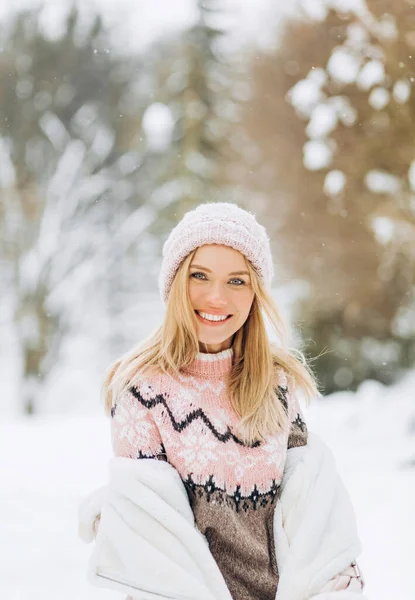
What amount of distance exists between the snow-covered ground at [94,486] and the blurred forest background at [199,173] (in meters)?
0.65

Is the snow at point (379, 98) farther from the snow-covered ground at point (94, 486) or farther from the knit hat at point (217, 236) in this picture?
the knit hat at point (217, 236)

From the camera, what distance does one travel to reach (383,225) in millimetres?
3416

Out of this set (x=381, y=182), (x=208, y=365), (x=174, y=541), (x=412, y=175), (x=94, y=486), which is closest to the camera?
(x=174, y=541)

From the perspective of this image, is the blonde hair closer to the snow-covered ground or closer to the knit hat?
the knit hat

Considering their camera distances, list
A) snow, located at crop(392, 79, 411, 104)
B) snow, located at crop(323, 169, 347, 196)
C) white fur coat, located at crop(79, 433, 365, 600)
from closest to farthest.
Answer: white fur coat, located at crop(79, 433, 365, 600)
snow, located at crop(392, 79, 411, 104)
snow, located at crop(323, 169, 347, 196)

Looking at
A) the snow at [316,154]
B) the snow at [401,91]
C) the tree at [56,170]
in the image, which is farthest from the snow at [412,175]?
the tree at [56,170]

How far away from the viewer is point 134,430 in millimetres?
994

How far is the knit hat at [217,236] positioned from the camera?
104 centimetres

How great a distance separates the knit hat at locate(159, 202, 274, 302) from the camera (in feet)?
3.41

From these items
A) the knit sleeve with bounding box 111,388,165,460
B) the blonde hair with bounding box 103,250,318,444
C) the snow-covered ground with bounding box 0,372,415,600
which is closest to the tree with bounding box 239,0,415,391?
the snow-covered ground with bounding box 0,372,415,600

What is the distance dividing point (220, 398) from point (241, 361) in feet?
0.30

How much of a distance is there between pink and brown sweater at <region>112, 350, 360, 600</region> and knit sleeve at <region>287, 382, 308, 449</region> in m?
0.04

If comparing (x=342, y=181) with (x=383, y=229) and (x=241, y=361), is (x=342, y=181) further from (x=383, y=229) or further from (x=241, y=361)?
(x=241, y=361)

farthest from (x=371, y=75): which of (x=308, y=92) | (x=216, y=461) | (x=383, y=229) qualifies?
(x=216, y=461)
